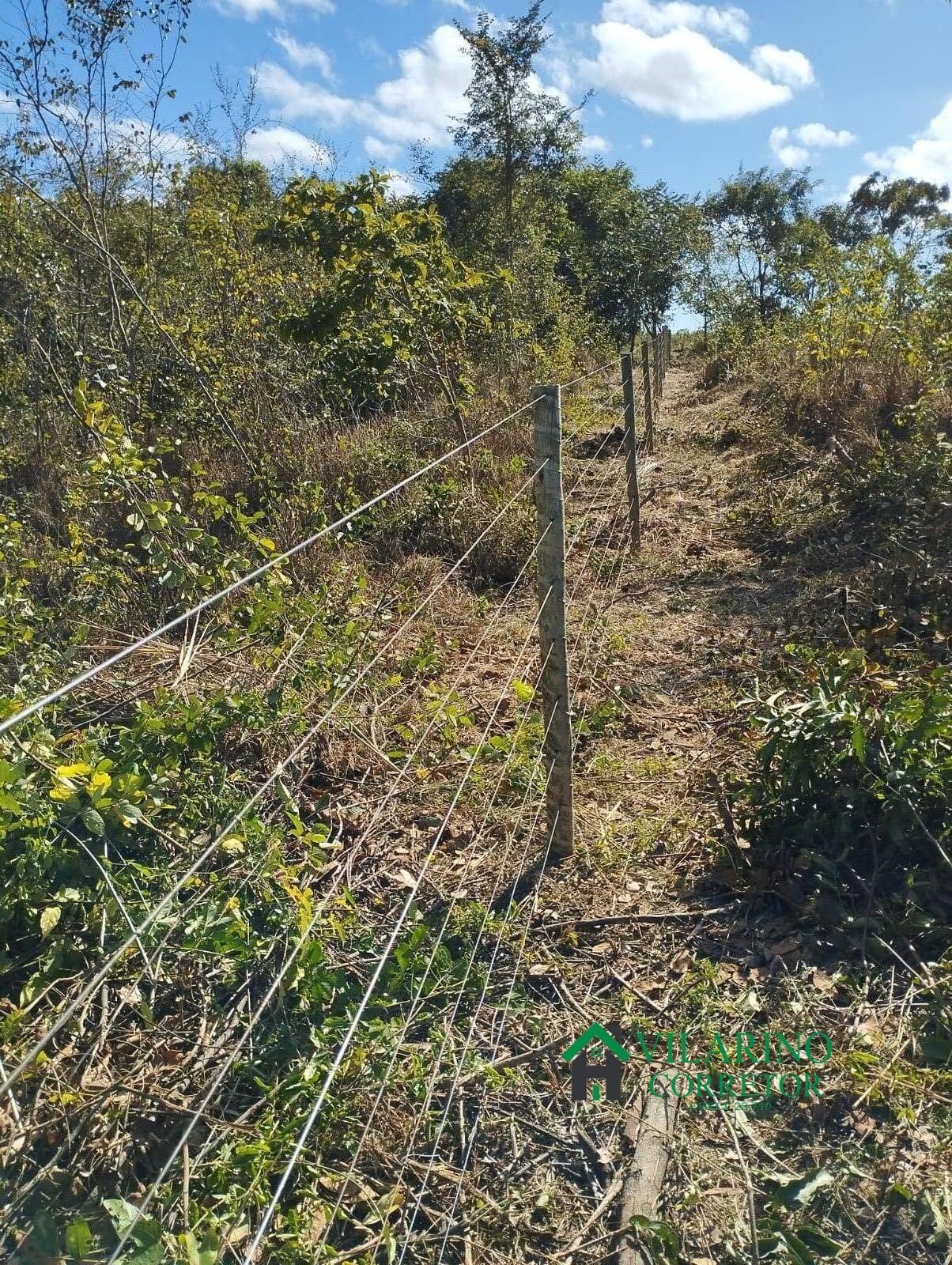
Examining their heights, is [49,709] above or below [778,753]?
above

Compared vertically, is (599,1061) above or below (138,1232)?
below

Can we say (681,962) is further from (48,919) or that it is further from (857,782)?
(48,919)

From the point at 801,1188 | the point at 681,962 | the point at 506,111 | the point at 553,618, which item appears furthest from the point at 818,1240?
the point at 506,111

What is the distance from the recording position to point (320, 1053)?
2.23 meters

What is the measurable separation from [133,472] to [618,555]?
3809 mm

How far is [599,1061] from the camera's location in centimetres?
239

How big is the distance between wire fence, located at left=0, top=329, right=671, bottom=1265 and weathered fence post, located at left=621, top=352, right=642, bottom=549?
11.8ft

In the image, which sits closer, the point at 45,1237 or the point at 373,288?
the point at 45,1237

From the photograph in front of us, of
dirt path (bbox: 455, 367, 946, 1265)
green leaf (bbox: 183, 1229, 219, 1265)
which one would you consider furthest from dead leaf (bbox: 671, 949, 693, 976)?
green leaf (bbox: 183, 1229, 219, 1265)

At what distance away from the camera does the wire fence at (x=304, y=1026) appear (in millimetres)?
1874

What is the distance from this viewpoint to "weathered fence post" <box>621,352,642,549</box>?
6.30 meters

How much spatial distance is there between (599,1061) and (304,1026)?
0.84m

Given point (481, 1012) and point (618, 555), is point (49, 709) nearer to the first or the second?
point (481, 1012)

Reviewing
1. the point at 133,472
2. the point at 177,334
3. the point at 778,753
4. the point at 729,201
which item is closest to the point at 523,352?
the point at 177,334
